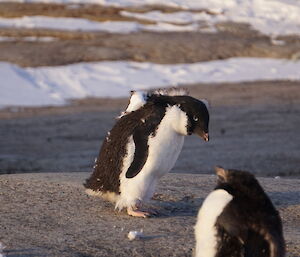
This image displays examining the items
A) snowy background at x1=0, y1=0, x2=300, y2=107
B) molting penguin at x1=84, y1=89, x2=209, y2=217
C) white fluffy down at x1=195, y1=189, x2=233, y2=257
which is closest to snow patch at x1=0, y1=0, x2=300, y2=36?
snowy background at x1=0, y1=0, x2=300, y2=107

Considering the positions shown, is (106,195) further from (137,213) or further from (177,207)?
(177,207)

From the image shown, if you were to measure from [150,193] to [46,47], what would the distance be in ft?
68.3

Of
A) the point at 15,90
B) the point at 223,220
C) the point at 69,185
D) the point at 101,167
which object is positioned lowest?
the point at 15,90

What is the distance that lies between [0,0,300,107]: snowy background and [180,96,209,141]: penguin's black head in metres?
15.4

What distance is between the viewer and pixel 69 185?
9.36 m

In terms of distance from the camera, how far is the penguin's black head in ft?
25.4

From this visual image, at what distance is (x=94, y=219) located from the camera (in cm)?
793

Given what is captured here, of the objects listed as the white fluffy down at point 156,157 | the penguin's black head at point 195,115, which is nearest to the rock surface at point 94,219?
the white fluffy down at point 156,157

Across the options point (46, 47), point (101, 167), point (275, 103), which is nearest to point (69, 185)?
point (101, 167)

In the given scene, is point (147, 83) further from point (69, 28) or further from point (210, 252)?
point (210, 252)

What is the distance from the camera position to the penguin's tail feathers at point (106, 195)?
26.6 feet

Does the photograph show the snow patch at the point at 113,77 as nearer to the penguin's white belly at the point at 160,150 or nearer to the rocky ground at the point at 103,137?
the rocky ground at the point at 103,137

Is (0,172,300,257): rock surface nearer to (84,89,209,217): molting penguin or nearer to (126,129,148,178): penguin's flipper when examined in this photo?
(84,89,209,217): molting penguin

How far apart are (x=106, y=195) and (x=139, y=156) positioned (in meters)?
0.58
